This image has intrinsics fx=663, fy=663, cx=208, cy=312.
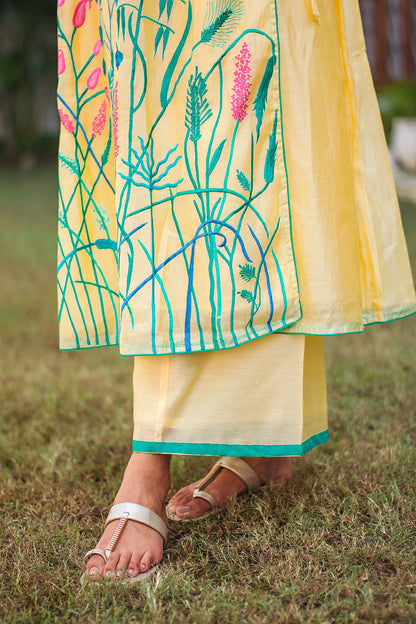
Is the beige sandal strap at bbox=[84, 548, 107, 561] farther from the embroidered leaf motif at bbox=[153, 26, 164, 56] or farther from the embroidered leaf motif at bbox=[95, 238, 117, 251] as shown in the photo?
the embroidered leaf motif at bbox=[153, 26, 164, 56]

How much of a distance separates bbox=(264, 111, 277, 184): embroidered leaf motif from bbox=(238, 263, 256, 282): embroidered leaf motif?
145 mm

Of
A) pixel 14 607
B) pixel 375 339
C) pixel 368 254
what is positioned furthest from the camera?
pixel 375 339

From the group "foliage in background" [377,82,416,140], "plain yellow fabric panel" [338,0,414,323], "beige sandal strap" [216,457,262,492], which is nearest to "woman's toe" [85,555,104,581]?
"beige sandal strap" [216,457,262,492]

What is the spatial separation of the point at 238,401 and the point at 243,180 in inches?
14.6

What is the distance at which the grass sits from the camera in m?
0.98

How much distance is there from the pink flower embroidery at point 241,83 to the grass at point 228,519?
2.39 ft

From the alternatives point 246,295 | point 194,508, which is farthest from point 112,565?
point 246,295

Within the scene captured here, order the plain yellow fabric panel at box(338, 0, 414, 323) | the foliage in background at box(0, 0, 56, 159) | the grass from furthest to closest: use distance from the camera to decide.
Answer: the foliage in background at box(0, 0, 56, 159) → the plain yellow fabric panel at box(338, 0, 414, 323) → the grass

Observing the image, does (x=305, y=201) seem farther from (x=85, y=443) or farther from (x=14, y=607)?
(x=85, y=443)

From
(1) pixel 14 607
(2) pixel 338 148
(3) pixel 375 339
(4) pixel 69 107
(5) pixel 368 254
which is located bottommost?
(1) pixel 14 607

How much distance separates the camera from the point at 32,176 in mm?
10086

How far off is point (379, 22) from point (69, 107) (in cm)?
970

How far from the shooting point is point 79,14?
4.08 ft

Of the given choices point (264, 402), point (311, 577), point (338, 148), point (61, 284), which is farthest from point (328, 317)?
point (61, 284)
